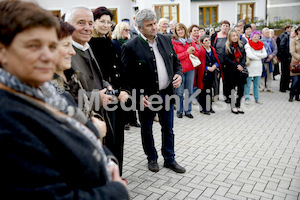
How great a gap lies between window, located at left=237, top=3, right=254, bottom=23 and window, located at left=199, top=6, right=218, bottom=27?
78.6 inches

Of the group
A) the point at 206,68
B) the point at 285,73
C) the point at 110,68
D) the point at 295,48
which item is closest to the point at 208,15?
the point at 285,73

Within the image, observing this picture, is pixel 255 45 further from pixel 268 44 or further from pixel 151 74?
pixel 151 74

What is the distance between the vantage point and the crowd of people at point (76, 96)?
3.18 feet

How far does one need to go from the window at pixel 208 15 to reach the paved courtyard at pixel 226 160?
55.7ft

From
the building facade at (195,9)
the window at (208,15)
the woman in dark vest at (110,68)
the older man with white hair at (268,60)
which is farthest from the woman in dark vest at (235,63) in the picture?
the window at (208,15)

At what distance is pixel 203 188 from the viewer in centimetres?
357

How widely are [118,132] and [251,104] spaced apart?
582 cm

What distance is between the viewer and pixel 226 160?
441cm

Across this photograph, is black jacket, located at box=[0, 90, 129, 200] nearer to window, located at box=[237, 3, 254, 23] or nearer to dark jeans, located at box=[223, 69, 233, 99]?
dark jeans, located at box=[223, 69, 233, 99]

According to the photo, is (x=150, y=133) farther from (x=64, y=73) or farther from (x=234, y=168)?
(x=64, y=73)

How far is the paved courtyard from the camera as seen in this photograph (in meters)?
3.50

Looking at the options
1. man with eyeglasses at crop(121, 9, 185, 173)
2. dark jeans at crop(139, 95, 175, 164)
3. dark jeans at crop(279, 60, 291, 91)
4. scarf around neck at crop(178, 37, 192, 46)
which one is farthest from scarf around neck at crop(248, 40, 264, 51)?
dark jeans at crop(139, 95, 175, 164)

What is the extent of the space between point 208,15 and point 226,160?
2039cm

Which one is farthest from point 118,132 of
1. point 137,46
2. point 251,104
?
point 251,104
